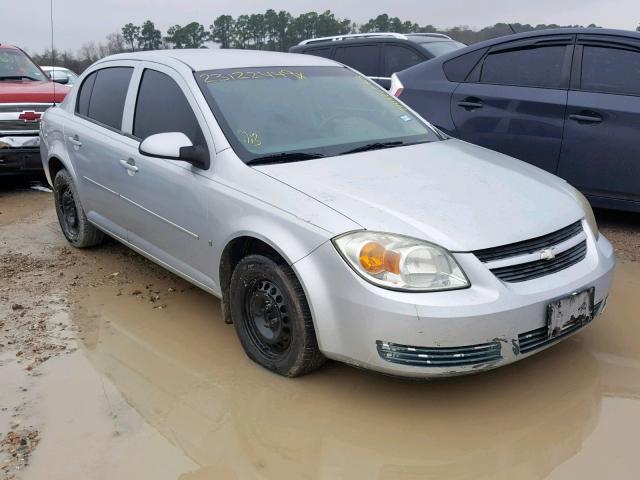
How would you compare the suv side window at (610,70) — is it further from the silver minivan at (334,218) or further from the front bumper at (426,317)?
the front bumper at (426,317)

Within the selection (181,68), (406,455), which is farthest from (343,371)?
(181,68)

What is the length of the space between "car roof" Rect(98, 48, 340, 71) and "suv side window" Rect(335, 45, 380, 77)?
4.86 metres

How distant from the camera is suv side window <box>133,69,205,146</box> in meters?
3.74

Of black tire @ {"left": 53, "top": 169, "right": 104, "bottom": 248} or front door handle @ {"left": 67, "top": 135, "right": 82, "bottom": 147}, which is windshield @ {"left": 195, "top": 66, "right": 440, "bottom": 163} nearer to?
front door handle @ {"left": 67, "top": 135, "right": 82, "bottom": 147}

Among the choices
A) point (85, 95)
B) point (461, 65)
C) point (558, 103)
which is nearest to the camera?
point (85, 95)

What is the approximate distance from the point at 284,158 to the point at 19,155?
5106mm

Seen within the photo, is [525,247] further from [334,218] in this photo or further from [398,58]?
[398,58]

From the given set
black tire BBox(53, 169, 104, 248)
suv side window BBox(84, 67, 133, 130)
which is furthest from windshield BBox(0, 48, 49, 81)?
suv side window BBox(84, 67, 133, 130)

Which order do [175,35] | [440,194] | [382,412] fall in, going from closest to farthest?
[382,412] → [440,194] → [175,35]

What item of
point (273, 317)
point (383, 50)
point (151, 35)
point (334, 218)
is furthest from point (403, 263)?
point (151, 35)

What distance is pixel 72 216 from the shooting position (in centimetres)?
539

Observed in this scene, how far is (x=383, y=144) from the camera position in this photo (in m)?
3.79

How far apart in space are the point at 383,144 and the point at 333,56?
629 cm

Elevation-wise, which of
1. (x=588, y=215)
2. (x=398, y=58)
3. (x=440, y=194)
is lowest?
(x=588, y=215)
